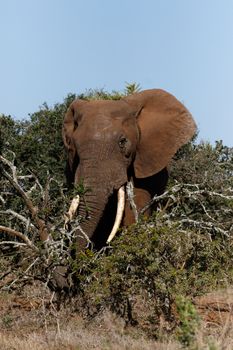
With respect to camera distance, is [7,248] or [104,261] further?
[7,248]

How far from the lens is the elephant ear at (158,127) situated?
12.6 metres

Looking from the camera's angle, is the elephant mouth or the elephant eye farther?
the elephant eye

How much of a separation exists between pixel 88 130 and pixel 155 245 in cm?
471

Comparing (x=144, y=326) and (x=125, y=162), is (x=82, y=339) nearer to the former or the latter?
(x=144, y=326)

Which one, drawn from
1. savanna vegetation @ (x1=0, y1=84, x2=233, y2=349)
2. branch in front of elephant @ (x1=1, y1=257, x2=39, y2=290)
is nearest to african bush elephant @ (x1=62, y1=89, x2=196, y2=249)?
savanna vegetation @ (x1=0, y1=84, x2=233, y2=349)

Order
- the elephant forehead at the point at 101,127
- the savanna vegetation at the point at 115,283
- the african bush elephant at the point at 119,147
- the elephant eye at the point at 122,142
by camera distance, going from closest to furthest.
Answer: the savanna vegetation at the point at 115,283
the african bush elephant at the point at 119,147
the elephant forehead at the point at 101,127
the elephant eye at the point at 122,142

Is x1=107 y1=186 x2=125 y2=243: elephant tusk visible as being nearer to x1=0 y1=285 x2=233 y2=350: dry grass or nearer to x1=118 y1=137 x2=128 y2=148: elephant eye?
x1=118 y1=137 x2=128 y2=148: elephant eye

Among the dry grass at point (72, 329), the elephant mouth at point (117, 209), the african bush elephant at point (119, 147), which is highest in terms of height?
the african bush elephant at point (119, 147)

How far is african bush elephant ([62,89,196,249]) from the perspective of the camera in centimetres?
1096

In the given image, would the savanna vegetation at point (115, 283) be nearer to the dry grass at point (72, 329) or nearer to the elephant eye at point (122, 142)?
the dry grass at point (72, 329)

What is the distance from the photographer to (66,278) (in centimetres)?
825

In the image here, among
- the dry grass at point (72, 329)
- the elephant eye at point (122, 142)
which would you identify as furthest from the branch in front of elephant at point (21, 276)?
the elephant eye at point (122, 142)

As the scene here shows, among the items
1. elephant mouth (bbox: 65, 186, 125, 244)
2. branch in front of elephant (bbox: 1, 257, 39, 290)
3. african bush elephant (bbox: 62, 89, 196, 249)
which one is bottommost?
branch in front of elephant (bbox: 1, 257, 39, 290)

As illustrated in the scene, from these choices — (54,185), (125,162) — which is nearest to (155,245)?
(125,162)
